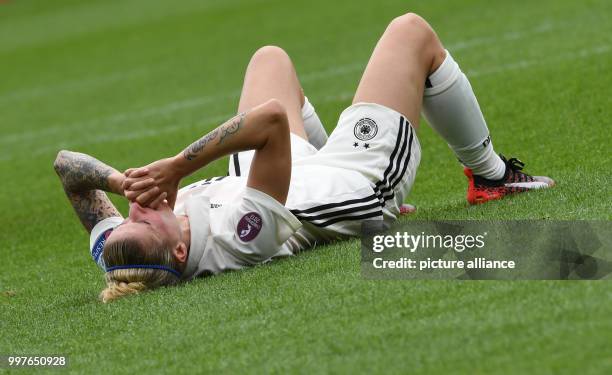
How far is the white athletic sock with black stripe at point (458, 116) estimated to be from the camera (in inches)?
205

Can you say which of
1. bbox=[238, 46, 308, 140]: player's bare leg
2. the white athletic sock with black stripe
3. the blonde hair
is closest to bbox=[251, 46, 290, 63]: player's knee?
bbox=[238, 46, 308, 140]: player's bare leg

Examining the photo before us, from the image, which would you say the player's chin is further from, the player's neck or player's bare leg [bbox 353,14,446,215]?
player's bare leg [bbox 353,14,446,215]

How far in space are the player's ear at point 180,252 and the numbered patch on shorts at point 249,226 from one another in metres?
0.23

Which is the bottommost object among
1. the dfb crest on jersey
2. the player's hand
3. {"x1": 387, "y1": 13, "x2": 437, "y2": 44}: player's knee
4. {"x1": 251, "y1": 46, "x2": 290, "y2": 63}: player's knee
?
the player's hand

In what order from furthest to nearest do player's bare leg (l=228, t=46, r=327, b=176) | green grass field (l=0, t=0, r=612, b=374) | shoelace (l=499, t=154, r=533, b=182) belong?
1. player's bare leg (l=228, t=46, r=327, b=176)
2. shoelace (l=499, t=154, r=533, b=182)
3. green grass field (l=0, t=0, r=612, b=374)

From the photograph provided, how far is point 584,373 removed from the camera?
299 centimetres

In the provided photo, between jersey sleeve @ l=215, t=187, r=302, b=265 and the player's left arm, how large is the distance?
58cm

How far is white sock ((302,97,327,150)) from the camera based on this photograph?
5.91 metres

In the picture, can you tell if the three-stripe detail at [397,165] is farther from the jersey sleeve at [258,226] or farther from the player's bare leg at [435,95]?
the jersey sleeve at [258,226]

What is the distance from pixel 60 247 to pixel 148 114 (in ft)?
15.2

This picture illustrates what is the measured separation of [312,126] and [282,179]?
1323 millimetres

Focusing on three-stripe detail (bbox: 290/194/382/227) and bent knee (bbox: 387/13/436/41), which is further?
bent knee (bbox: 387/13/436/41)

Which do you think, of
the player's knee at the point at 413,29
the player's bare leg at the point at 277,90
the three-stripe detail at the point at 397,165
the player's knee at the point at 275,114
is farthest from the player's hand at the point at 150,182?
the player's knee at the point at 413,29

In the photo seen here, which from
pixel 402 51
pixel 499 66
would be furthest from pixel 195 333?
pixel 499 66
